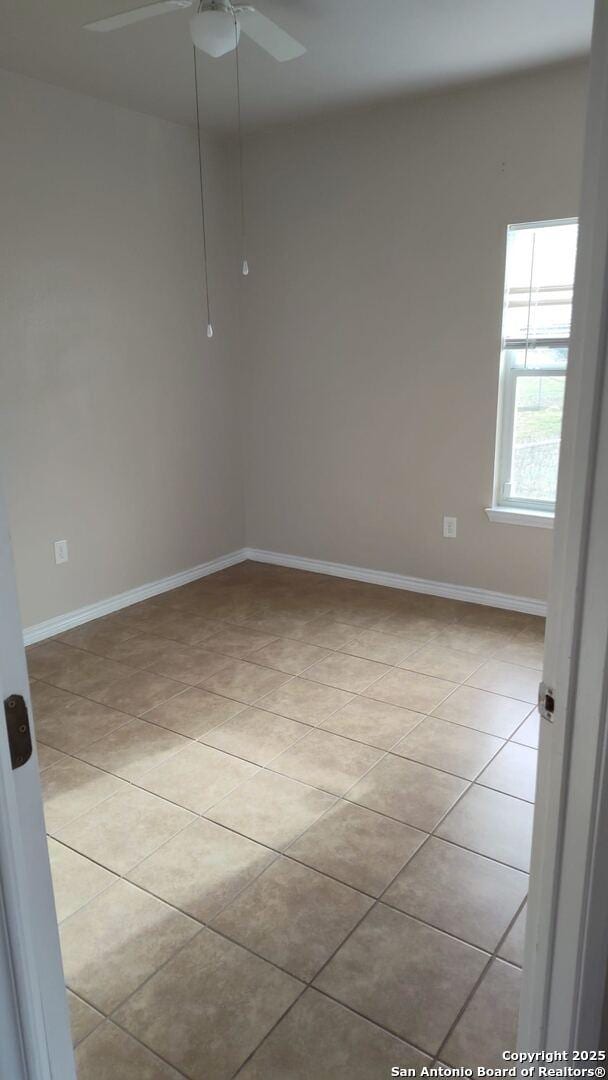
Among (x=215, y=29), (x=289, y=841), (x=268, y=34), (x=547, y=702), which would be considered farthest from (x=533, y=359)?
(x=547, y=702)

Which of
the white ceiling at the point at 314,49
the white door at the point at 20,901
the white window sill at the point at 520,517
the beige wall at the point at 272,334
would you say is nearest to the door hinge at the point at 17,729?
the white door at the point at 20,901

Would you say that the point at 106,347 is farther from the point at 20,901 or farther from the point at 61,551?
the point at 20,901

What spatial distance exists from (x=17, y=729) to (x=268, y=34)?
245 centimetres

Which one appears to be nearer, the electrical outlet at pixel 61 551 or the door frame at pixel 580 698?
the door frame at pixel 580 698

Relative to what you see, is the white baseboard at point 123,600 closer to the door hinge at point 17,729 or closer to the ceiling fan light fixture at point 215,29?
the ceiling fan light fixture at point 215,29

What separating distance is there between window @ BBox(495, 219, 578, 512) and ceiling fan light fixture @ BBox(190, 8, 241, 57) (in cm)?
177

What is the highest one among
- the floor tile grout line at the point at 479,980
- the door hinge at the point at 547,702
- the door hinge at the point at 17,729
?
the door hinge at the point at 17,729

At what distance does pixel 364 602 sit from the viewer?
4094 mm

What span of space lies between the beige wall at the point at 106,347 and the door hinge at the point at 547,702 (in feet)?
9.26

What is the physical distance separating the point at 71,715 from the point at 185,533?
1735mm

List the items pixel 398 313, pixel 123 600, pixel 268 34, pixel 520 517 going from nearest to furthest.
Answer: pixel 268 34 < pixel 520 517 < pixel 398 313 < pixel 123 600

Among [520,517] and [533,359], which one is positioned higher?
[533,359]

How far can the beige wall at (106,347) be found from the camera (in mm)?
3330

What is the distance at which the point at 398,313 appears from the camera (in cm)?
395
